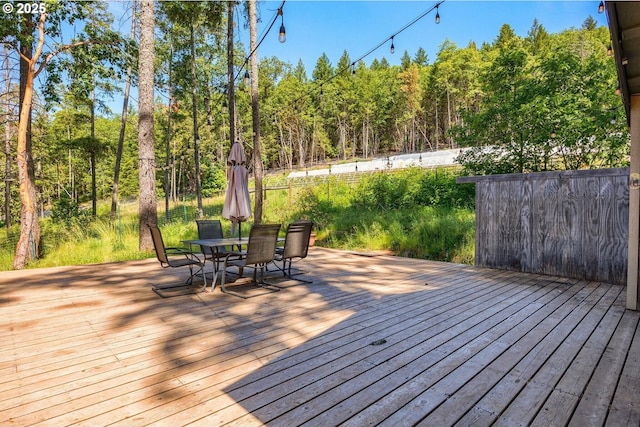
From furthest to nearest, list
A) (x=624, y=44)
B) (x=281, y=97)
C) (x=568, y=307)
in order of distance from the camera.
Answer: (x=281, y=97)
(x=568, y=307)
(x=624, y=44)

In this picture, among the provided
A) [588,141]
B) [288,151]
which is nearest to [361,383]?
[588,141]

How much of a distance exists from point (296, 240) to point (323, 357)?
2532 mm

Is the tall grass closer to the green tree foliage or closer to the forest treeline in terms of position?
the green tree foliage

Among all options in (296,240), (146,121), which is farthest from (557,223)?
(146,121)

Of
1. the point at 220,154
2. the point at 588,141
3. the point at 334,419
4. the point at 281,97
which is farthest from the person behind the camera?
the point at 281,97

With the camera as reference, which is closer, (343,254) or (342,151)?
(343,254)

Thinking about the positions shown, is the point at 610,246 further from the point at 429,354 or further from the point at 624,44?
the point at 429,354

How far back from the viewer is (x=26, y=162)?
22.9 feet

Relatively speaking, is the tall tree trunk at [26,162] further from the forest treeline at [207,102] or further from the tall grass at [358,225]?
the forest treeline at [207,102]

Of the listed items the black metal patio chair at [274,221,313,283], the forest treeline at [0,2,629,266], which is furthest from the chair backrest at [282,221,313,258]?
the forest treeline at [0,2,629,266]

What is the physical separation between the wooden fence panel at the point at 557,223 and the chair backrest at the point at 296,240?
3107 mm

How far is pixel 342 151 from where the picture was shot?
5069cm

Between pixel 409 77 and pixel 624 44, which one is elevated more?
pixel 409 77

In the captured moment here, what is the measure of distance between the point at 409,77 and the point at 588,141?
41299mm
